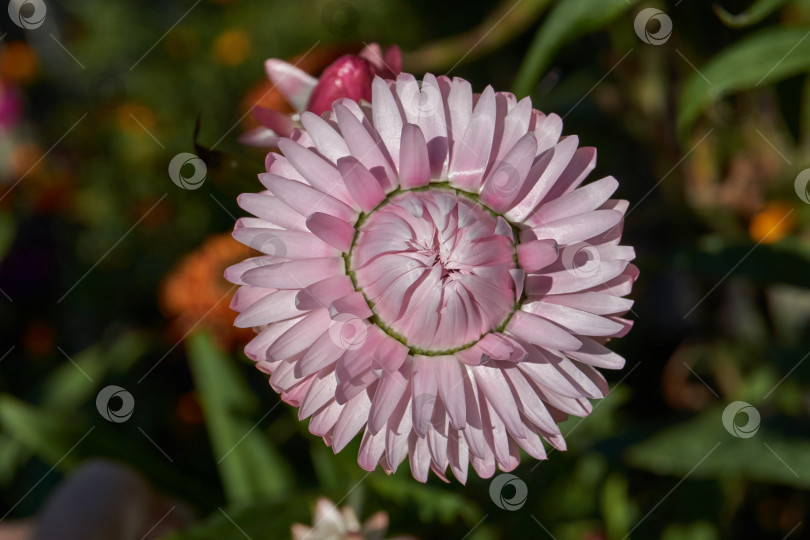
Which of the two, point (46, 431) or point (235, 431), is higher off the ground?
point (235, 431)

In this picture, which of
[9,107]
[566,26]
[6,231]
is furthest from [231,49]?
[566,26]

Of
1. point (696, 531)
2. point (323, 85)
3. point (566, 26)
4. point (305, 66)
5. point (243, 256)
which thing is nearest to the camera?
point (323, 85)

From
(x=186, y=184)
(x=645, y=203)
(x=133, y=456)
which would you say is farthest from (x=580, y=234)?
(x=645, y=203)

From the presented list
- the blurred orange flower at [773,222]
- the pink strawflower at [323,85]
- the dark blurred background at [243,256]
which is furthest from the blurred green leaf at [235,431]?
the blurred orange flower at [773,222]

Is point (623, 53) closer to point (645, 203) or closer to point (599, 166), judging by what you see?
point (599, 166)

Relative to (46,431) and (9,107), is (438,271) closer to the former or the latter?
(46,431)

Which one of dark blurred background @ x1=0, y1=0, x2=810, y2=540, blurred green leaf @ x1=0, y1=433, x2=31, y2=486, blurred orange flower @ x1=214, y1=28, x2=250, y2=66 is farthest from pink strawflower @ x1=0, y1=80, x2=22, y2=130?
blurred green leaf @ x1=0, y1=433, x2=31, y2=486

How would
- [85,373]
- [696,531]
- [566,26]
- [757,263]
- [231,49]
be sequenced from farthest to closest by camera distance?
[231,49] < [85,373] < [696,531] < [757,263] < [566,26]
